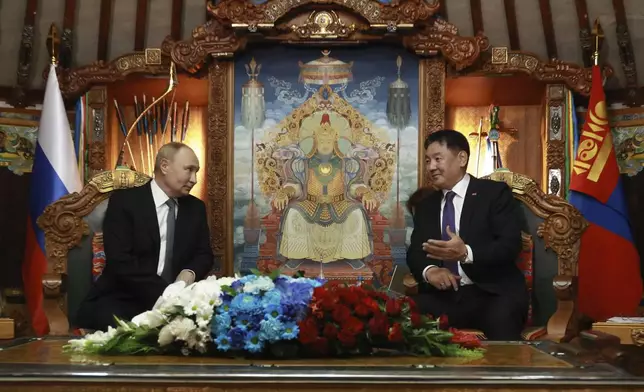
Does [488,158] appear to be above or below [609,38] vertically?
below

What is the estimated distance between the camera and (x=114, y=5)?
6.86m

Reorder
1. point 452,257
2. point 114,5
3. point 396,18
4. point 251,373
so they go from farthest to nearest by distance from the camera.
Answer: point 114,5 < point 396,18 < point 452,257 < point 251,373

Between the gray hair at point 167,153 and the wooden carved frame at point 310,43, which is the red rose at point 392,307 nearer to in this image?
the gray hair at point 167,153

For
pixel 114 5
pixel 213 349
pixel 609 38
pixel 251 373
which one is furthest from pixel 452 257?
pixel 114 5

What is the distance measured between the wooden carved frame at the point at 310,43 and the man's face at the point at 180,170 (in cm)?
149

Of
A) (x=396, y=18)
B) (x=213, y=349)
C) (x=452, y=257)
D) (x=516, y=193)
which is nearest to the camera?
(x=213, y=349)

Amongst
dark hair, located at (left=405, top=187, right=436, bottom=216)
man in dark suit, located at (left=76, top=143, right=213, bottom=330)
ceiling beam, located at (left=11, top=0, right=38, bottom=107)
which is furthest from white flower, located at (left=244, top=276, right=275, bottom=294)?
ceiling beam, located at (left=11, top=0, right=38, bottom=107)

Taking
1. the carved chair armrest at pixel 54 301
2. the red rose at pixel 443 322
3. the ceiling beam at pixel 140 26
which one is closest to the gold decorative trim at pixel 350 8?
the ceiling beam at pixel 140 26

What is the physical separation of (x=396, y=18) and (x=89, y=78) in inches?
81.2

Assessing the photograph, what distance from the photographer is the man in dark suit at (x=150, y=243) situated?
4312 millimetres

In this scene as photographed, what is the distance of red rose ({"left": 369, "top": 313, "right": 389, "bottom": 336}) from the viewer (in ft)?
8.87

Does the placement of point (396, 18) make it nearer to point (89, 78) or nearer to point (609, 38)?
point (609, 38)

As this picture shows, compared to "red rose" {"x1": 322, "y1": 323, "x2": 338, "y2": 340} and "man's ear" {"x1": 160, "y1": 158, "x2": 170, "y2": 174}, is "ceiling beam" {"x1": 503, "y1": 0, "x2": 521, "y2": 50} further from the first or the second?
"red rose" {"x1": 322, "y1": 323, "x2": 338, "y2": 340}

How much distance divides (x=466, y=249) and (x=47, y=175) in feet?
10.5
